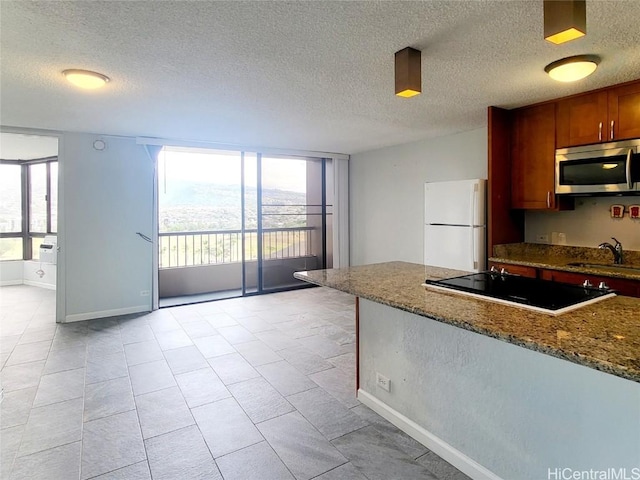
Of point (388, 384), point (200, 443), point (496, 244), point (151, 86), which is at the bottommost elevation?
point (200, 443)

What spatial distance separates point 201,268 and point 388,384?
450cm

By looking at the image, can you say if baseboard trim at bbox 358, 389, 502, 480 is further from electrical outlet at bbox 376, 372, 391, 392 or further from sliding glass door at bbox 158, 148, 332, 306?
sliding glass door at bbox 158, 148, 332, 306

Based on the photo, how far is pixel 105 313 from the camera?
4.84 meters

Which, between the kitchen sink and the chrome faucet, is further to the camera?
the chrome faucet

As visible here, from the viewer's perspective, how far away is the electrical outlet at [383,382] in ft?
8.00

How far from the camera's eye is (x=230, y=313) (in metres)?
4.97

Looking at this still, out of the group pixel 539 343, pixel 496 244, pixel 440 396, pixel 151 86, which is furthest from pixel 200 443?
pixel 496 244

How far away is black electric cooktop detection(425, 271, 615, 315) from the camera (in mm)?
1624

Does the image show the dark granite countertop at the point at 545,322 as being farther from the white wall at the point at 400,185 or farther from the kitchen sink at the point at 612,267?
the white wall at the point at 400,185

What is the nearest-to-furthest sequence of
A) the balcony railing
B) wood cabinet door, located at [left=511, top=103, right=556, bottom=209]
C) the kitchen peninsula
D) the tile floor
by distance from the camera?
1. the kitchen peninsula
2. the tile floor
3. wood cabinet door, located at [left=511, top=103, right=556, bottom=209]
4. the balcony railing

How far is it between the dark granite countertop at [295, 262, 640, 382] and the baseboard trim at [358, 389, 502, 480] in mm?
858

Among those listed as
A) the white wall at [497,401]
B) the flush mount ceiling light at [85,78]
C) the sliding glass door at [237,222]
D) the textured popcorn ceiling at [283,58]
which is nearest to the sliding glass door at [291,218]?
the sliding glass door at [237,222]

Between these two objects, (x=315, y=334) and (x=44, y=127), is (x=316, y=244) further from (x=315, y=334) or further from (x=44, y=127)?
(x=44, y=127)

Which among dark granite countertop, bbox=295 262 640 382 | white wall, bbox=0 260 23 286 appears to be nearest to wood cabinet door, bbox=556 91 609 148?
dark granite countertop, bbox=295 262 640 382
